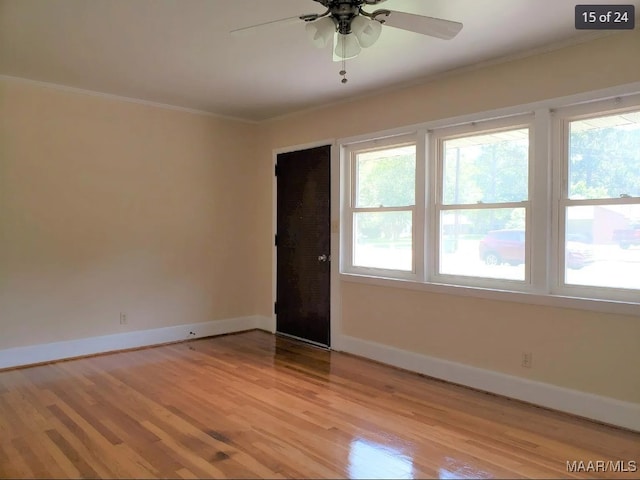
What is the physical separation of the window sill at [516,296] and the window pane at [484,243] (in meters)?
0.14

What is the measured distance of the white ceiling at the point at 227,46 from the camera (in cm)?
271

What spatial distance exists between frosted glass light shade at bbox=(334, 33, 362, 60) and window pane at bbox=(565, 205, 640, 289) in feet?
6.12

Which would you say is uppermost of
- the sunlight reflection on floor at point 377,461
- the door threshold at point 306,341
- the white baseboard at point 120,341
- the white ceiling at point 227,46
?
the white ceiling at point 227,46

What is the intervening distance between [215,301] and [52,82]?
2686 millimetres

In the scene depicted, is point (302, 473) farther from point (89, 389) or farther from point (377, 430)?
point (89, 389)

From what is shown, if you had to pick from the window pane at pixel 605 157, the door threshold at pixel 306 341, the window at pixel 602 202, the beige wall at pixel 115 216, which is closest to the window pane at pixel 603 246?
the window at pixel 602 202

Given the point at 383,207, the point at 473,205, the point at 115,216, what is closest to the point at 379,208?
the point at 383,207

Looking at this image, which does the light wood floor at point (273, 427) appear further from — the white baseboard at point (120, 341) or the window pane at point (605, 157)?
the window pane at point (605, 157)

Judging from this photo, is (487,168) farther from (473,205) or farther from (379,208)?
(379,208)

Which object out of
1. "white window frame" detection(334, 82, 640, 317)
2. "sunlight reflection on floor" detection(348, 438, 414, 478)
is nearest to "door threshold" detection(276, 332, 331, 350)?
"white window frame" detection(334, 82, 640, 317)

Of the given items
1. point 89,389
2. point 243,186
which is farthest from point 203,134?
point 89,389

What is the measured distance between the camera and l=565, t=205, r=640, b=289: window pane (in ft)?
9.81

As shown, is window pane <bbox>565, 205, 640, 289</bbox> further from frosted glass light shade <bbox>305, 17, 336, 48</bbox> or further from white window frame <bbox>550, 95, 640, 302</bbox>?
frosted glass light shade <bbox>305, 17, 336, 48</bbox>

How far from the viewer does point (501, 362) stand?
3531 millimetres
